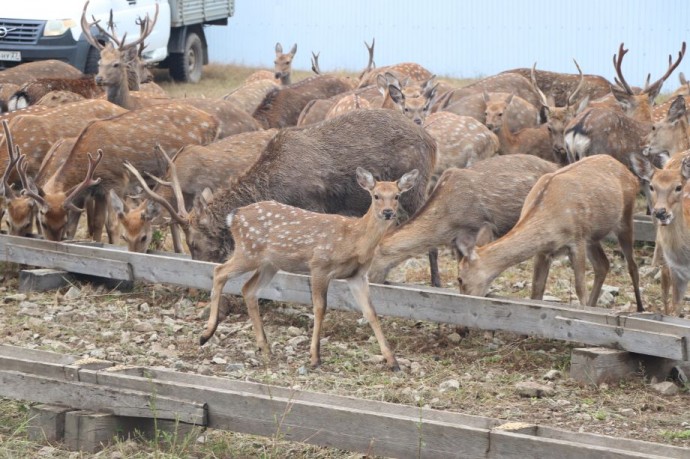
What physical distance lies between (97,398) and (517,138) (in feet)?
24.8

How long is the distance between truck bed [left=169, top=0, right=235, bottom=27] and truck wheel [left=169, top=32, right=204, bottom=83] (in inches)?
15.1

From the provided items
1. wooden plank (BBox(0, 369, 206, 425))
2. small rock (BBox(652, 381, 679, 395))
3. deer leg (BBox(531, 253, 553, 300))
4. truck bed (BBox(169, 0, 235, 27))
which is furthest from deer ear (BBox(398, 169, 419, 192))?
truck bed (BBox(169, 0, 235, 27))

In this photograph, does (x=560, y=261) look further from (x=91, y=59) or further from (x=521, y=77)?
(x=91, y=59)

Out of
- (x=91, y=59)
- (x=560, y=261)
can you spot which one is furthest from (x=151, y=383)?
(x=91, y=59)

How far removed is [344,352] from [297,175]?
77.6 inches

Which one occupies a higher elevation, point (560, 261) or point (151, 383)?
point (151, 383)

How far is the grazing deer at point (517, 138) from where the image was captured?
1246 cm

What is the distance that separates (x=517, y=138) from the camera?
12.7 meters

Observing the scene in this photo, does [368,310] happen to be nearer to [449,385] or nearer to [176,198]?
[449,385]

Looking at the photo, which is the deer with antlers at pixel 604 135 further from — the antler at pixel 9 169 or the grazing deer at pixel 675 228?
the antler at pixel 9 169

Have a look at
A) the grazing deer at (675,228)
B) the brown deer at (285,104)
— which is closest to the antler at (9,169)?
the brown deer at (285,104)

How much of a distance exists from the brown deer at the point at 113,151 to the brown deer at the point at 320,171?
71 centimetres

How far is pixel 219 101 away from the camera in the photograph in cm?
1221

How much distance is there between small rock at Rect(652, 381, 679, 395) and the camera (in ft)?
21.9
